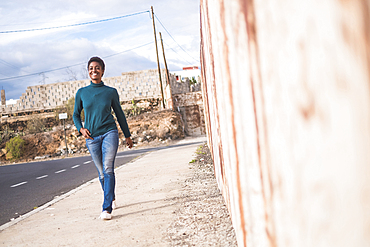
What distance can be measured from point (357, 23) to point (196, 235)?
2.33m

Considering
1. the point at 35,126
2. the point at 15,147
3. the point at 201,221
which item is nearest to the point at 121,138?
the point at 15,147

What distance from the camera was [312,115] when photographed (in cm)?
65

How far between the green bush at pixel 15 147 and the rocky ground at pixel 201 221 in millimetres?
21746

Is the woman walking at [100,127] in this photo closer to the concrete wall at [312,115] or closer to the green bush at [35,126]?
the concrete wall at [312,115]

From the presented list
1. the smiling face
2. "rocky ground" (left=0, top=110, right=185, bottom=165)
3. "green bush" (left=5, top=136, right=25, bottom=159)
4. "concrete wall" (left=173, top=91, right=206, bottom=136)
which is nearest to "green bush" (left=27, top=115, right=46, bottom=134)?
"rocky ground" (left=0, top=110, right=185, bottom=165)

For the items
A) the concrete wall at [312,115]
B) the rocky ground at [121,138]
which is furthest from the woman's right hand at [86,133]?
the rocky ground at [121,138]

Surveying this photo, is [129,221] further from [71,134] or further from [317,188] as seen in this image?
[71,134]

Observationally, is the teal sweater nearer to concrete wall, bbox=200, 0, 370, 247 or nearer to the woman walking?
the woman walking

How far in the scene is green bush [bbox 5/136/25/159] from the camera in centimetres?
2320

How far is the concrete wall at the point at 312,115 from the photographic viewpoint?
59 cm

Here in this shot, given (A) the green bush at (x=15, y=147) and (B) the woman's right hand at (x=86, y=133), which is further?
(A) the green bush at (x=15, y=147)

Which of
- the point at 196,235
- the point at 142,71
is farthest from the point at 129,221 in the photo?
the point at 142,71

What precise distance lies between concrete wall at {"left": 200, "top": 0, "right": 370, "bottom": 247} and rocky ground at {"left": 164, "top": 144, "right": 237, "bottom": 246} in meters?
1.66

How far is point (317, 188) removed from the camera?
664mm
